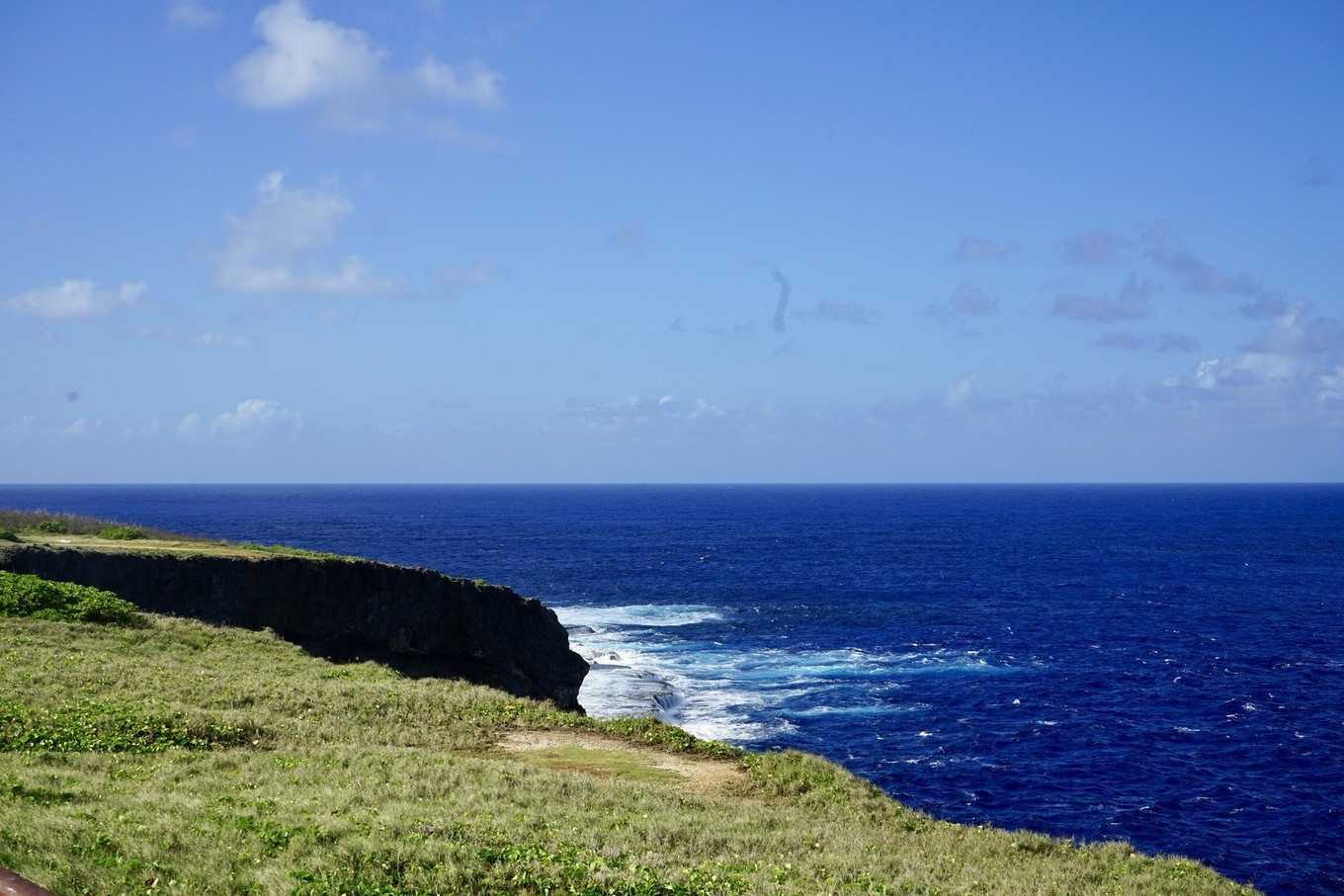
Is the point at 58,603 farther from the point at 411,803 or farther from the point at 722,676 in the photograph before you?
the point at 722,676

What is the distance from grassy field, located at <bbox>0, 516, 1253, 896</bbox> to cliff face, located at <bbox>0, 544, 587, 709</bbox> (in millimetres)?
7970

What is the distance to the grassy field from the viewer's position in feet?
40.2

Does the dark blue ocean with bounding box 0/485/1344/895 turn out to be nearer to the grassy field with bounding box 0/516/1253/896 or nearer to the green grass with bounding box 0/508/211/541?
the grassy field with bounding box 0/516/1253/896

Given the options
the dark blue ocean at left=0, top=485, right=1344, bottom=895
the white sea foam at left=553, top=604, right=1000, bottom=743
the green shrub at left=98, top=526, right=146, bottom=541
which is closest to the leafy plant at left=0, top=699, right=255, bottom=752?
the green shrub at left=98, top=526, right=146, bottom=541

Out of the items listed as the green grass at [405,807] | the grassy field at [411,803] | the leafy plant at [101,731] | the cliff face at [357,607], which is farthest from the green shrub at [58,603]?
the leafy plant at [101,731]

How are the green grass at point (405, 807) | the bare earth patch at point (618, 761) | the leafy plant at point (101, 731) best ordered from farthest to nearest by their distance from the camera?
the bare earth patch at point (618, 761) < the leafy plant at point (101, 731) < the green grass at point (405, 807)

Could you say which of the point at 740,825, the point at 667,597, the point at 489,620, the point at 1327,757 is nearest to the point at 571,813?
the point at 740,825

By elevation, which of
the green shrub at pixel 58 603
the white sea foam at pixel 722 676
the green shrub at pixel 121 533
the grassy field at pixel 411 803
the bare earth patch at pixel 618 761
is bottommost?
the white sea foam at pixel 722 676

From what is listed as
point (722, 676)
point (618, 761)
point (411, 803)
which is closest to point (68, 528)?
point (722, 676)

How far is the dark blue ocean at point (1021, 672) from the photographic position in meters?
34.6

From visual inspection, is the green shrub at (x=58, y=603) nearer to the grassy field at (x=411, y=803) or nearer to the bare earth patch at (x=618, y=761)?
the grassy field at (x=411, y=803)

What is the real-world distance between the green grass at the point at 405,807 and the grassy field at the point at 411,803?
0.05 m

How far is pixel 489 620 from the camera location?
42.2 m

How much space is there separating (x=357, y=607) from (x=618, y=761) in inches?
Answer: 808
